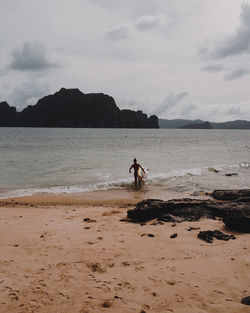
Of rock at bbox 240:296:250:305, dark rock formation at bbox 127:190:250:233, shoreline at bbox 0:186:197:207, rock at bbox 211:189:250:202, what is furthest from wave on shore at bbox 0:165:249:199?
rock at bbox 240:296:250:305

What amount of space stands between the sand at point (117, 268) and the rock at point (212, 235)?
189 mm

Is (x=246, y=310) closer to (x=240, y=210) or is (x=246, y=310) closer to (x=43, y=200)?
(x=240, y=210)

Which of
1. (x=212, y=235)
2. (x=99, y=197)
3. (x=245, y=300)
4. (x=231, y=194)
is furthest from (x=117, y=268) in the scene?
(x=231, y=194)

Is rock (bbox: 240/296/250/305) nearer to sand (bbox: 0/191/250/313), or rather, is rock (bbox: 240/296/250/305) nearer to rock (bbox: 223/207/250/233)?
sand (bbox: 0/191/250/313)

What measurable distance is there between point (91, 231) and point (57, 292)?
3.46 metres

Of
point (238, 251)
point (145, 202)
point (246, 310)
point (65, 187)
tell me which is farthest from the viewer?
point (65, 187)

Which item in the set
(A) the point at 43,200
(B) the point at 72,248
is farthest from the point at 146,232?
(A) the point at 43,200

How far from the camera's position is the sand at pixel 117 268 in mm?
4453

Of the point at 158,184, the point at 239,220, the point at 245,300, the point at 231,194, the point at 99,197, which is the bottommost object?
the point at 158,184

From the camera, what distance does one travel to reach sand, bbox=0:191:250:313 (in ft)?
14.6

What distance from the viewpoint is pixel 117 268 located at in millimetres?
5660

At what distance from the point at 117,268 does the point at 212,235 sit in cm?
324

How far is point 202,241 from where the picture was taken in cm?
727

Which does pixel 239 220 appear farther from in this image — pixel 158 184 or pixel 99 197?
pixel 158 184
